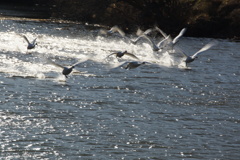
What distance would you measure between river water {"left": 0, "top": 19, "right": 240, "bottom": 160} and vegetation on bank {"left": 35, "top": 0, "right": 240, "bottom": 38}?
36.5 feet

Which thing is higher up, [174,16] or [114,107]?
[174,16]

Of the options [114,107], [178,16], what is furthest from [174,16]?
[114,107]

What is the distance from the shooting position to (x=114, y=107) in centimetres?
1861

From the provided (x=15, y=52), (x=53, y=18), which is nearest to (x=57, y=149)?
(x=15, y=52)

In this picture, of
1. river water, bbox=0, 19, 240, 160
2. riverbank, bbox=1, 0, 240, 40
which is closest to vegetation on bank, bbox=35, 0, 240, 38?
riverbank, bbox=1, 0, 240, 40

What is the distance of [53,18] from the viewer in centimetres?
4844

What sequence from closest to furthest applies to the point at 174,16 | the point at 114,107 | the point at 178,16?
the point at 114,107
the point at 178,16
the point at 174,16

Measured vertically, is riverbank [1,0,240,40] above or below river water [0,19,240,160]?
above

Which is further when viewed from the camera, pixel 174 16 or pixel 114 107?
pixel 174 16

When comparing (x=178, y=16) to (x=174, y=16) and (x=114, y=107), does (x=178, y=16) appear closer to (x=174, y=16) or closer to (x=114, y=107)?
(x=174, y=16)

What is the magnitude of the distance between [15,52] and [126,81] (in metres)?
7.29

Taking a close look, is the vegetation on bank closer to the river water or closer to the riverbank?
the riverbank

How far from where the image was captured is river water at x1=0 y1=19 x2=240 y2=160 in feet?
47.3

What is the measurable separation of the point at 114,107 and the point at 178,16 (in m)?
25.2
